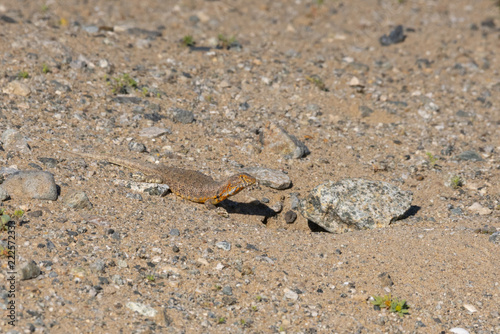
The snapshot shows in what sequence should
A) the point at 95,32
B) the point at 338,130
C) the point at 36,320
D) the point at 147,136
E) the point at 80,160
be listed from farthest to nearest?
the point at 95,32 < the point at 338,130 < the point at 147,136 < the point at 80,160 < the point at 36,320

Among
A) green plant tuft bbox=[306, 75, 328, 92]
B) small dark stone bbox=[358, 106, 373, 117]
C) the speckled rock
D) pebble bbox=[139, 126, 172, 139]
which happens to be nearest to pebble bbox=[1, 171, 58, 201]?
the speckled rock

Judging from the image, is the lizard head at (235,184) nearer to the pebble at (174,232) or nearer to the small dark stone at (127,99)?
the pebble at (174,232)

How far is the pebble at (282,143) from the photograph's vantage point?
10742 millimetres

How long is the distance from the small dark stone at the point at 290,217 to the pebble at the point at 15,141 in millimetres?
4474

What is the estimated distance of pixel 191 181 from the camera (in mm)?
9156

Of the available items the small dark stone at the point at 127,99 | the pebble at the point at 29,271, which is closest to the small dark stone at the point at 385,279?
the pebble at the point at 29,271

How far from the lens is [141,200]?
865cm

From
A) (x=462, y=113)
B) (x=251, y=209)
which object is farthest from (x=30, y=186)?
(x=462, y=113)

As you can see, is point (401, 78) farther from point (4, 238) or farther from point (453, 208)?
point (4, 238)

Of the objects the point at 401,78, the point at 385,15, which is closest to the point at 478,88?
the point at 401,78

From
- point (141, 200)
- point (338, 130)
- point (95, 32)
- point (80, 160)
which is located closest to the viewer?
point (141, 200)

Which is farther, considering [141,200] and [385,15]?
[385,15]

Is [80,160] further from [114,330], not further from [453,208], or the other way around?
[453,208]

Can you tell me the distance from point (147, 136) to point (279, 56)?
5102 millimetres
